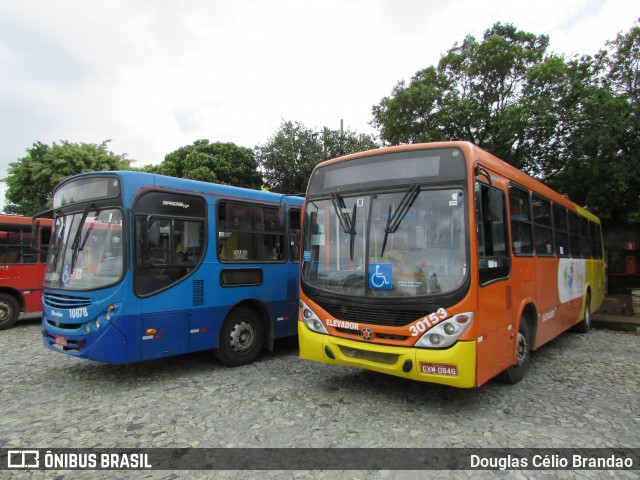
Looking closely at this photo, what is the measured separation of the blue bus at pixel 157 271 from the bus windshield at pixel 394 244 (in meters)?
1.86

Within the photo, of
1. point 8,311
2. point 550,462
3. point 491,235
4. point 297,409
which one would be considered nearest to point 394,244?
point 491,235

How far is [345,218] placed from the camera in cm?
502

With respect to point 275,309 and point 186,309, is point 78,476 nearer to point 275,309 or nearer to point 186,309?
point 186,309

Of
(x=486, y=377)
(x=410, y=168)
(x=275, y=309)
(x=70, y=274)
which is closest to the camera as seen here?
(x=486, y=377)

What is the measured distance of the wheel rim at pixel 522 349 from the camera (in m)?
5.49

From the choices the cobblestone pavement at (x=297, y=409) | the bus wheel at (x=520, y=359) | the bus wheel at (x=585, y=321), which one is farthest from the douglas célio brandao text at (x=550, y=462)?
the bus wheel at (x=585, y=321)

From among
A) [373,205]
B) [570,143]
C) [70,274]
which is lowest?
[70,274]

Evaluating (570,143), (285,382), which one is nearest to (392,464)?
(285,382)

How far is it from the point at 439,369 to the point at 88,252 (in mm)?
4635

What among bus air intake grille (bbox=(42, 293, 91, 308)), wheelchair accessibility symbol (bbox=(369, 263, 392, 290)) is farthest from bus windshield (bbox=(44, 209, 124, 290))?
wheelchair accessibility symbol (bbox=(369, 263, 392, 290))

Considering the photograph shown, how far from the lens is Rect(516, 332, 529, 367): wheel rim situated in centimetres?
549

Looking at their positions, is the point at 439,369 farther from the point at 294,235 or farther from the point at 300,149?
the point at 300,149

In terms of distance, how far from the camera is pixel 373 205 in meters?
4.82

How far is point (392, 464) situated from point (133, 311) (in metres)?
3.59
